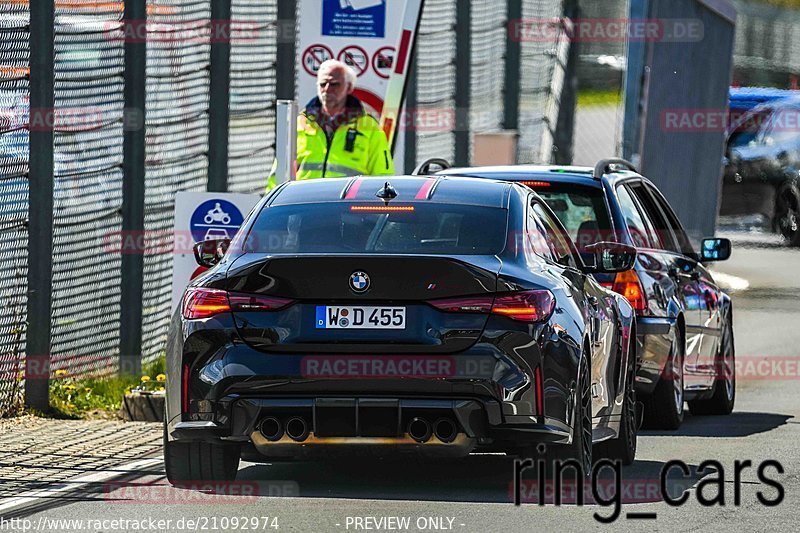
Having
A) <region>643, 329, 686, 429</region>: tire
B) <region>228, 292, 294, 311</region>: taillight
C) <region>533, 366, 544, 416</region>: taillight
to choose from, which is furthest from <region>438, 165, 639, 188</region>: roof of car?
<region>228, 292, 294, 311</region>: taillight

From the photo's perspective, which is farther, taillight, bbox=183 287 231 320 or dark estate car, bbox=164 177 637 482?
taillight, bbox=183 287 231 320

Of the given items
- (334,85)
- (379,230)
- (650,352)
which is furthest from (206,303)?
(334,85)

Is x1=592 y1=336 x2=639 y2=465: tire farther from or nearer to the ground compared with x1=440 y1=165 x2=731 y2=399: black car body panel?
nearer to the ground

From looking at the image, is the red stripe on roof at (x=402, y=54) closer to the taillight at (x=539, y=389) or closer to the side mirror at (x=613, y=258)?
the side mirror at (x=613, y=258)

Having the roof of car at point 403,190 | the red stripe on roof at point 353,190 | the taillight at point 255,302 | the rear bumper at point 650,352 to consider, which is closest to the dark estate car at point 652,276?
the rear bumper at point 650,352

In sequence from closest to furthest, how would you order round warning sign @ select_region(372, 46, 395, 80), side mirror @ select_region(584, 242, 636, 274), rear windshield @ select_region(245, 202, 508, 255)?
rear windshield @ select_region(245, 202, 508, 255), side mirror @ select_region(584, 242, 636, 274), round warning sign @ select_region(372, 46, 395, 80)

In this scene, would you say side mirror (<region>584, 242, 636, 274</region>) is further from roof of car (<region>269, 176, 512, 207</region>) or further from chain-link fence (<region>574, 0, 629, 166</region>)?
chain-link fence (<region>574, 0, 629, 166</region>)

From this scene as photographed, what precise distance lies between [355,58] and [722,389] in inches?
172

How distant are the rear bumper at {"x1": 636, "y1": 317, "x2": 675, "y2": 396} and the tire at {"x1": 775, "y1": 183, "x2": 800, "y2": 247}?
1674 centimetres

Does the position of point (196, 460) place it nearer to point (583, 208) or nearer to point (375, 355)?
point (375, 355)

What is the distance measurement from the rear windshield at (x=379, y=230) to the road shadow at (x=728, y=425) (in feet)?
10.1

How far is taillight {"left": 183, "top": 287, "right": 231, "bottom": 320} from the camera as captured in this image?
8836 millimetres

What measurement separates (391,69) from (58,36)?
3480mm

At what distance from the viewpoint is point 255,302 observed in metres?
8.80
